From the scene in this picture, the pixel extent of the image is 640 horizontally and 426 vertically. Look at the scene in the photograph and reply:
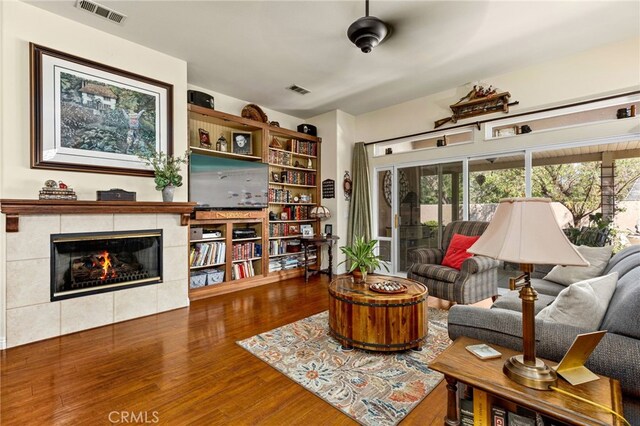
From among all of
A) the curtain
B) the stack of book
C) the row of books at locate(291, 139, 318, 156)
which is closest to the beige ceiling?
the row of books at locate(291, 139, 318, 156)

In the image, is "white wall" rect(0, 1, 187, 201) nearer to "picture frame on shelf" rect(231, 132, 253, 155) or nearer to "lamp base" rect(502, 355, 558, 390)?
"picture frame on shelf" rect(231, 132, 253, 155)

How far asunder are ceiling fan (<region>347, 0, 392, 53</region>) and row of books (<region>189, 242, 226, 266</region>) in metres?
3.07

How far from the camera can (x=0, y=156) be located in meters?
2.51

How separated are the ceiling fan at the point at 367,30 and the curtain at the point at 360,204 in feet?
9.01

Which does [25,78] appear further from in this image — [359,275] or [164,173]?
[359,275]

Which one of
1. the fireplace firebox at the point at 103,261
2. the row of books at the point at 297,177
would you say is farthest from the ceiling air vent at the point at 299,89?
the fireplace firebox at the point at 103,261

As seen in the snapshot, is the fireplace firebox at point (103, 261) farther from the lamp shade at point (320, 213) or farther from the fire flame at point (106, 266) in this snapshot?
the lamp shade at point (320, 213)

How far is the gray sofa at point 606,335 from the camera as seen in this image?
3.59 ft

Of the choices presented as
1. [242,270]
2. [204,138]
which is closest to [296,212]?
[242,270]

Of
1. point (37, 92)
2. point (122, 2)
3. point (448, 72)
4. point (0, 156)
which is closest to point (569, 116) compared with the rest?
point (448, 72)

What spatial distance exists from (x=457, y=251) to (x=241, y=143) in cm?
349

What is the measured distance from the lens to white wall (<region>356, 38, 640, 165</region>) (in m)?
3.13

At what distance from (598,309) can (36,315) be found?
13.4 ft

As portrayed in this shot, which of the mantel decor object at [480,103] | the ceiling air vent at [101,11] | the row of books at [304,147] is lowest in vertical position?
the row of books at [304,147]
